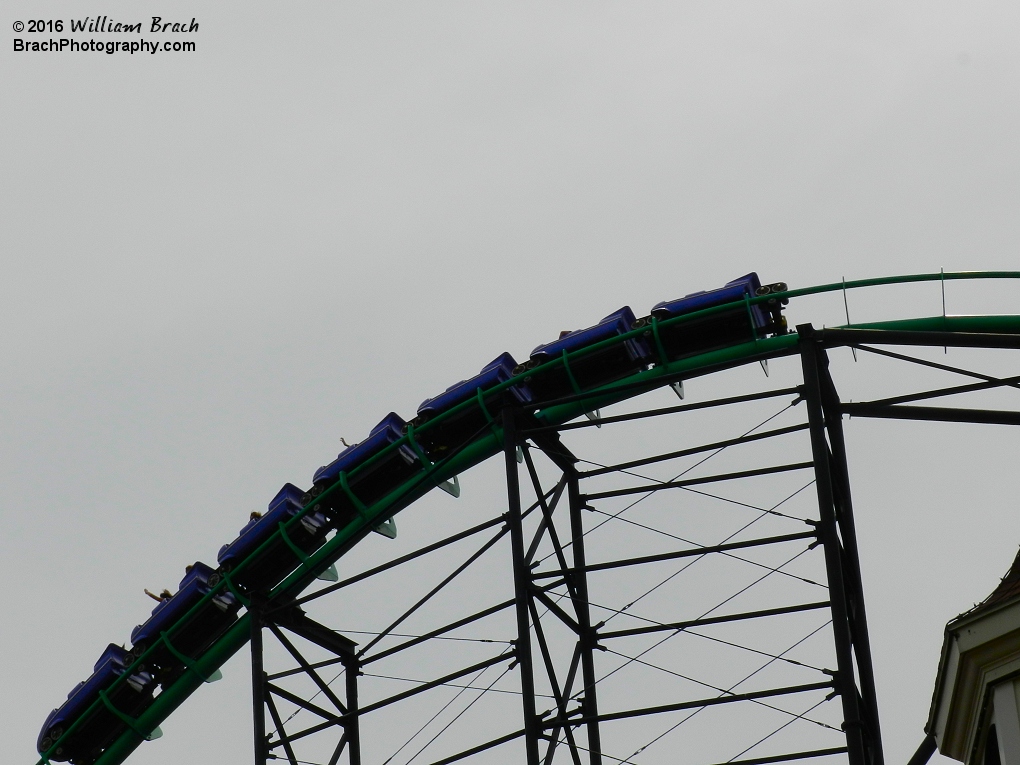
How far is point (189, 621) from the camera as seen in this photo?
22109 millimetres

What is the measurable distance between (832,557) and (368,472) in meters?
6.43

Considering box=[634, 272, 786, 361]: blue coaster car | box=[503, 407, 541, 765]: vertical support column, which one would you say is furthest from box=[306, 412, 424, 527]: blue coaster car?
box=[634, 272, 786, 361]: blue coaster car

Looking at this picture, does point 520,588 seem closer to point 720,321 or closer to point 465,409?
point 465,409

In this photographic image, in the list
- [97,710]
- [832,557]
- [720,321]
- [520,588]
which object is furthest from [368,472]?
[832,557]

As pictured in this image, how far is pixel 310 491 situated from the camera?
21391 mm

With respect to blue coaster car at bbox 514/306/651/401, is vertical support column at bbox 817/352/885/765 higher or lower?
lower

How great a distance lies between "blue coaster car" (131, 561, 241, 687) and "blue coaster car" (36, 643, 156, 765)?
1.07 feet

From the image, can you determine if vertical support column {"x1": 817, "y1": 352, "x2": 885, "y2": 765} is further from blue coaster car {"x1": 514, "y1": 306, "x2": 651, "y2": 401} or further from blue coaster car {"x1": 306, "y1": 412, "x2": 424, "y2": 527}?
blue coaster car {"x1": 306, "y1": 412, "x2": 424, "y2": 527}

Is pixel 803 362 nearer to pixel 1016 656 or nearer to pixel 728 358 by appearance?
pixel 728 358

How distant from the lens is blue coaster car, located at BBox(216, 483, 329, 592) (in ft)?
70.3

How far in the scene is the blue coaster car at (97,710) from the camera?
74.2ft

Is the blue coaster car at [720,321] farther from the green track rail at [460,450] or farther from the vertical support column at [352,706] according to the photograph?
the vertical support column at [352,706]

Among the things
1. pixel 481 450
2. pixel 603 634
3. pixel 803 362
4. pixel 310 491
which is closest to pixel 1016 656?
pixel 803 362

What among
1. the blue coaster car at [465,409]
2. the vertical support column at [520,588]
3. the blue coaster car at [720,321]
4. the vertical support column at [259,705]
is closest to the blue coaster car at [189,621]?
the vertical support column at [259,705]
